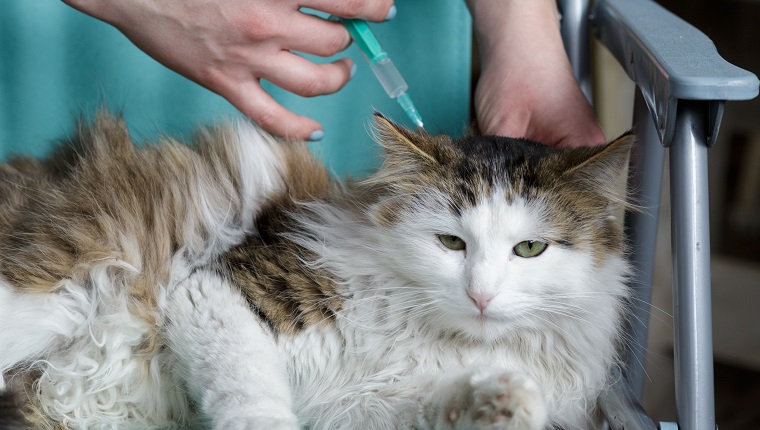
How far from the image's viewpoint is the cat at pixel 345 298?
1.08 metres

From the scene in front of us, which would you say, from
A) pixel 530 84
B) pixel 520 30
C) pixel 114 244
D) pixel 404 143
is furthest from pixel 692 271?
pixel 114 244

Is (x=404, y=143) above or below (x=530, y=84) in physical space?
above

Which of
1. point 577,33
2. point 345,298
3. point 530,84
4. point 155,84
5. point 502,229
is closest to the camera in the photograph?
point 502,229

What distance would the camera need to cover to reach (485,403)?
0.98m

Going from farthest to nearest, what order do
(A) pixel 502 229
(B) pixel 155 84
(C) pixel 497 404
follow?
(B) pixel 155 84 < (A) pixel 502 229 < (C) pixel 497 404

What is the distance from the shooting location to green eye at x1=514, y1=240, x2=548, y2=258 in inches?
42.9

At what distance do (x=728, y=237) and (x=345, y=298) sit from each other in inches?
95.7

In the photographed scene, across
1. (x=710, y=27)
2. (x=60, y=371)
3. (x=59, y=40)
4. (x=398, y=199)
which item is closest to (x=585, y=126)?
(x=398, y=199)

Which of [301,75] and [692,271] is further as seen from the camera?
[301,75]

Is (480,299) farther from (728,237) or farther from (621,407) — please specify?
(728,237)

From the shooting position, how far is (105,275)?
1188mm

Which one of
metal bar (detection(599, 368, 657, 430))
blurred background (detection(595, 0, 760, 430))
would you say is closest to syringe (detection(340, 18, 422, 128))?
metal bar (detection(599, 368, 657, 430))

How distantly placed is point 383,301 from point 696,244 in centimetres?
44

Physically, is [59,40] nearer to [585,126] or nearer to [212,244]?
[212,244]
